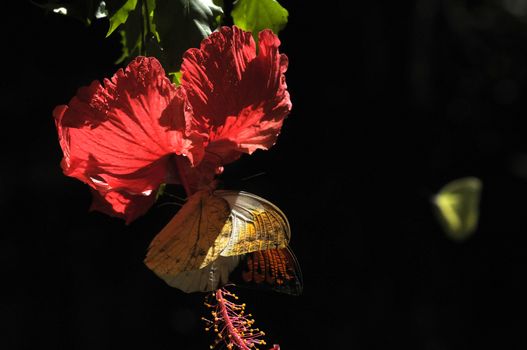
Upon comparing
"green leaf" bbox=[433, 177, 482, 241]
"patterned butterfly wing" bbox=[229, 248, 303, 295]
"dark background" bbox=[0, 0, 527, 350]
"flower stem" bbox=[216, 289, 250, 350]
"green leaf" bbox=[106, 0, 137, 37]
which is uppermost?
"green leaf" bbox=[106, 0, 137, 37]

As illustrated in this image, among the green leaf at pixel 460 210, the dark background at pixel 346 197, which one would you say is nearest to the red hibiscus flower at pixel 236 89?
the green leaf at pixel 460 210

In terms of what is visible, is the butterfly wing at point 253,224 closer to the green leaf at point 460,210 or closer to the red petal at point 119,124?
the red petal at point 119,124

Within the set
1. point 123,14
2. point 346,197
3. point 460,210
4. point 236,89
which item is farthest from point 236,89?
point 346,197

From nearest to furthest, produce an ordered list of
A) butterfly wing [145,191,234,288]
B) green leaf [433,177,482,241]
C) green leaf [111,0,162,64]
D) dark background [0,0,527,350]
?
butterfly wing [145,191,234,288]
green leaf [111,0,162,64]
green leaf [433,177,482,241]
dark background [0,0,527,350]

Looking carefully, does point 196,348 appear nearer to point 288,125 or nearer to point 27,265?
point 27,265

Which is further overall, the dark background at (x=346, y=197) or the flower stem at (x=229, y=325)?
the dark background at (x=346, y=197)

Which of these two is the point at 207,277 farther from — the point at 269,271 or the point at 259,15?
the point at 259,15

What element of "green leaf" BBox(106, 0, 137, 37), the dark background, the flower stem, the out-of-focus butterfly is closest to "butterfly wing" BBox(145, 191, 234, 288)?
the out-of-focus butterfly

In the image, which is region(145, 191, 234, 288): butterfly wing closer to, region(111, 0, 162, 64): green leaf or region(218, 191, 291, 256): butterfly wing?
region(218, 191, 291, 256): butterfly wing
